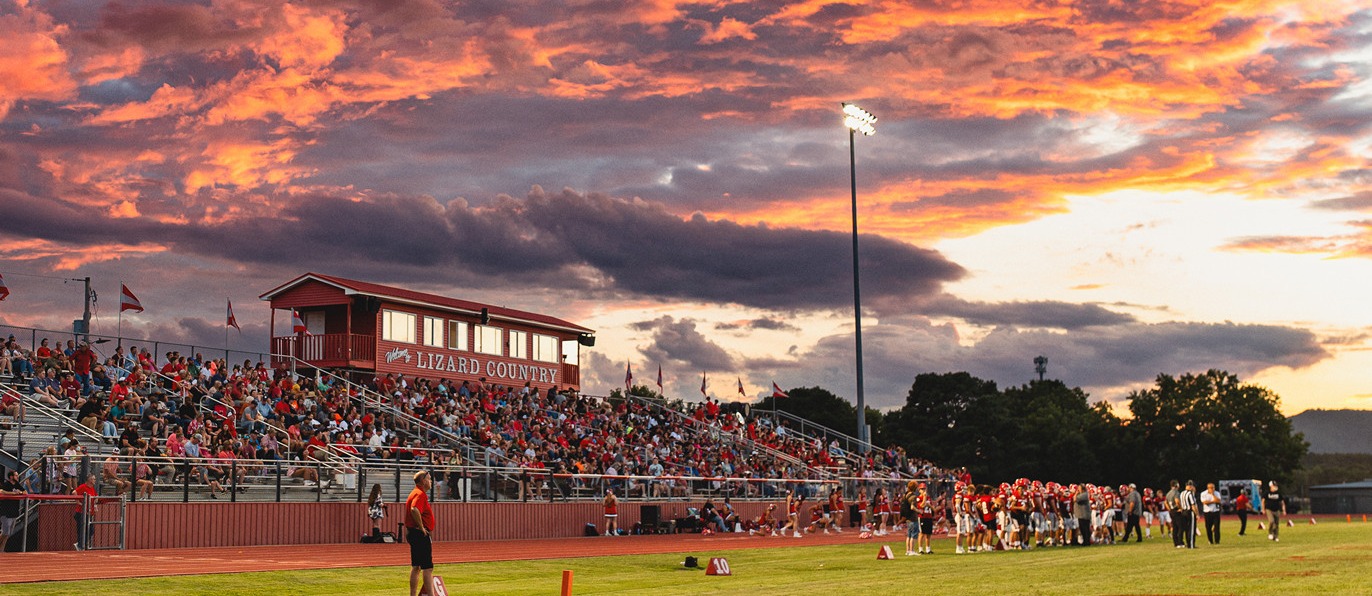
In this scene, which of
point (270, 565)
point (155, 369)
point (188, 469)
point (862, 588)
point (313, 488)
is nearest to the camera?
point (862, 588)

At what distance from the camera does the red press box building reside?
54562 millimetres

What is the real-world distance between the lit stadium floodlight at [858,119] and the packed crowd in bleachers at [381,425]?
14.4 metres

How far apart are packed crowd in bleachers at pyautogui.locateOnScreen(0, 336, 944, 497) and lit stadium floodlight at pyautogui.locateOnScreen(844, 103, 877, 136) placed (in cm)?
1444

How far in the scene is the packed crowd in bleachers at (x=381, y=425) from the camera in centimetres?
3322

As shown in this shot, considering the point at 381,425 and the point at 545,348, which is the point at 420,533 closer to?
the point at 381,425

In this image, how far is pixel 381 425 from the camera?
42062 mm

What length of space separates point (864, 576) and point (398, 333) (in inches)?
1367

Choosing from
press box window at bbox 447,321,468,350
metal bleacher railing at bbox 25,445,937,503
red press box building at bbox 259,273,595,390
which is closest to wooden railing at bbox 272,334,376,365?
red press box building at bbox 259,273,595,390

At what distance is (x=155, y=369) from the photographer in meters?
39.2

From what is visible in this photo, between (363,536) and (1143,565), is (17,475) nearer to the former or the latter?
(363,536)

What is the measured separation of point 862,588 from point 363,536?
16.1m

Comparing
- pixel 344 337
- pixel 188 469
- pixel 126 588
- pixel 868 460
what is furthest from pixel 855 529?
pixel 126 588

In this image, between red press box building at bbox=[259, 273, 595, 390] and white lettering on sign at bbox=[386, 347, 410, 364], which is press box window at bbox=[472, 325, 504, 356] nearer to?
red press box building at bbox=[259, 273, 595, 390]

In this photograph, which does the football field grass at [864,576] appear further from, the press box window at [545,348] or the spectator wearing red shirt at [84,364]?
the press box window at [545,348]
